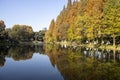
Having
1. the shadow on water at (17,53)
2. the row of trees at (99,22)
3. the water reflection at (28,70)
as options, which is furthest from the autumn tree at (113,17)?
the water reflection at (28,70)

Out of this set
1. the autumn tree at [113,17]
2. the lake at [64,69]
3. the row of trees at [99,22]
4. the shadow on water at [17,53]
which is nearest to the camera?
the lake at [64,69]

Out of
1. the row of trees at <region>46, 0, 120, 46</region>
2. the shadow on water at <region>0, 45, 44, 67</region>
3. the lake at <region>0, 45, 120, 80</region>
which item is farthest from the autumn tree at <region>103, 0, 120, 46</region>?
the shadow on water at <region>0, 45, 44, 67</region>

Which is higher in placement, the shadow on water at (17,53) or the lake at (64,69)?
the shadow on water at (17,53)

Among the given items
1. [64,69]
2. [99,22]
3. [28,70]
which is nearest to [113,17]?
[99,22]

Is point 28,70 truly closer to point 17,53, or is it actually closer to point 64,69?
point 64,69

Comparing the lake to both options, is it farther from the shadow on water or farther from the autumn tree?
the autumn tree

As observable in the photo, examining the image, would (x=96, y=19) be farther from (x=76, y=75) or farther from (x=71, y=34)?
(x=76, y=75)

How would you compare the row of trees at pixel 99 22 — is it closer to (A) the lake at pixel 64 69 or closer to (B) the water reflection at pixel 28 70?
(A) the lake at pixel 64 69

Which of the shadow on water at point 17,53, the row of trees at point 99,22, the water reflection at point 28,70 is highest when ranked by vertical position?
the row of trees at point 99,22

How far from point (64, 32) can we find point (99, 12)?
138 ft

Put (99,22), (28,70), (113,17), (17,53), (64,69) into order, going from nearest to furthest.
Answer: (64,69) < (28,70) < (113,17) < (99,22) < (17,53)

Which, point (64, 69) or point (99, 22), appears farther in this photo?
point (99, 22)

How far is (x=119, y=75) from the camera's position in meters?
21.6

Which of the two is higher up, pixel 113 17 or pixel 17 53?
pixel 113 17
